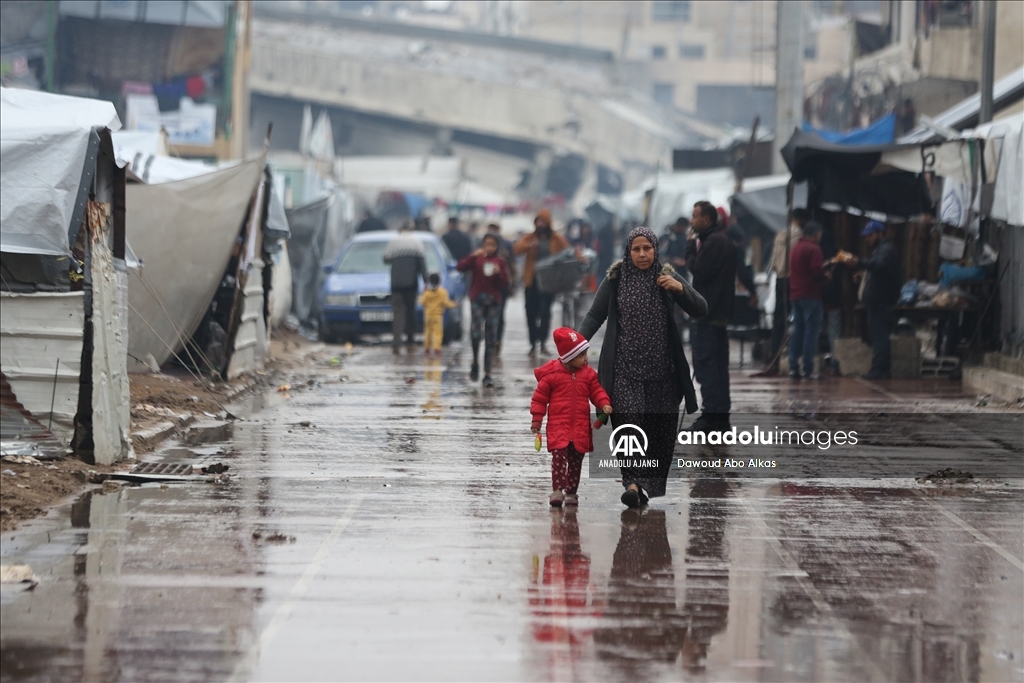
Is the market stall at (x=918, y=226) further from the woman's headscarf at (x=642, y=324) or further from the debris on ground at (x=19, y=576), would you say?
the debris on ground at (x=19, y=576)

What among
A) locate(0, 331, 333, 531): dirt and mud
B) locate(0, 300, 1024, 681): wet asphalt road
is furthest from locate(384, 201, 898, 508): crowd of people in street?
locate(0, 331, 333, 531): dirt and mud

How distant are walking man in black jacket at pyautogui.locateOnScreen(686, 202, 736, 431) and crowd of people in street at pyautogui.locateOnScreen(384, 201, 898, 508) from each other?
11 millimetres

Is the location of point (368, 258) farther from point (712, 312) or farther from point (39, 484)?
point (39, 484)

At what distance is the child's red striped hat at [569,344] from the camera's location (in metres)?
8.22

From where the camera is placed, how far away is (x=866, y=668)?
532 centimetres

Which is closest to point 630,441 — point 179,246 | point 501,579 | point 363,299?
point 501,579

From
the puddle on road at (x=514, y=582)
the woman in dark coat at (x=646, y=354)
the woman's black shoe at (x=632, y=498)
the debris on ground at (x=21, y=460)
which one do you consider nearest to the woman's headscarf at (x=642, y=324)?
the woman in dark coat at (x=646, y=354)

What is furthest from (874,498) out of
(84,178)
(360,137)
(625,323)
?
(360,137)

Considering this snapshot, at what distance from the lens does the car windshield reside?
73.8 feet

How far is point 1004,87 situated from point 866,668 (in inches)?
629

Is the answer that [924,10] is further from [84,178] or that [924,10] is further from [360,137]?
[360,137]

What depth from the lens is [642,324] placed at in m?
8.55

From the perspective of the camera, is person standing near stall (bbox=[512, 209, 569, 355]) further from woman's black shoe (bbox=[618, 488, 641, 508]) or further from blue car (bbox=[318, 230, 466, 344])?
woman's black shoe (bbox=[618, 488, 641, 508])

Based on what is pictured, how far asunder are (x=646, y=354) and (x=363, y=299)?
13.6m
